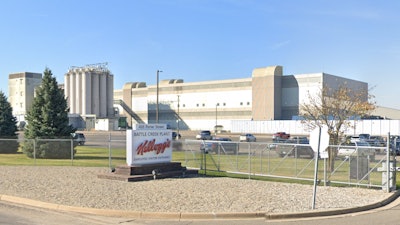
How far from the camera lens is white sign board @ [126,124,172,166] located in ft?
61.5

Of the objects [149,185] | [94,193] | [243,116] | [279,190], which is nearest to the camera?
[94,193]

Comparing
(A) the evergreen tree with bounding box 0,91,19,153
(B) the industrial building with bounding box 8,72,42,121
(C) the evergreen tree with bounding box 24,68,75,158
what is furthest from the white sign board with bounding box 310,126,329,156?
(B) the industrial building with bounding box 8,72,42,121

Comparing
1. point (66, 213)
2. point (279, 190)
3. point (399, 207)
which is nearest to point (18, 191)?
point (66, 213)

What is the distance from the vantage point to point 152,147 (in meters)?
19.5

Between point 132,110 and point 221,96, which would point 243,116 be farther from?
point 132,110

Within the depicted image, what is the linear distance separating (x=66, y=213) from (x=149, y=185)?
5.24m

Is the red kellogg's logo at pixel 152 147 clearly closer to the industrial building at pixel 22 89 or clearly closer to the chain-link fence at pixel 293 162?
the chain-link fence at pixel 293 162

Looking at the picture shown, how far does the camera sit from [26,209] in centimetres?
1167

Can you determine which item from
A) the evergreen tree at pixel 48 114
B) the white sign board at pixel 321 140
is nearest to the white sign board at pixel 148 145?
the white sign board at pixel 321 140

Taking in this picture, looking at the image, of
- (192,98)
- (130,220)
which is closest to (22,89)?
(192,98)

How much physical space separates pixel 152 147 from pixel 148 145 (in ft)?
0.84

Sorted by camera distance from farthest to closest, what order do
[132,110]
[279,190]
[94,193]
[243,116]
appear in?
1. [132,110]
2. [243,116]
3. [279,190]
4. [94,193]

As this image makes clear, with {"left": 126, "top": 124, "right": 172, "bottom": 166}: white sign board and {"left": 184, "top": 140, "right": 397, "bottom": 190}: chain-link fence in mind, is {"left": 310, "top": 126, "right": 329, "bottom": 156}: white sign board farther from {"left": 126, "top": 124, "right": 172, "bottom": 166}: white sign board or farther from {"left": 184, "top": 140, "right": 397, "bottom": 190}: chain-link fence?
{"left": 126, "top": 124, "right": 172, "bottom": 166}: white sign board

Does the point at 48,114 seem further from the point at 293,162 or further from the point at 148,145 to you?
the point at 293,162
